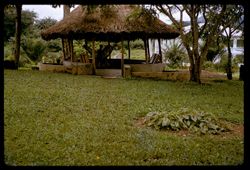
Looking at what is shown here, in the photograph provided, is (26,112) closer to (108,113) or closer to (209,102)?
(108,113)

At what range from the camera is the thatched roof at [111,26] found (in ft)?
67.8

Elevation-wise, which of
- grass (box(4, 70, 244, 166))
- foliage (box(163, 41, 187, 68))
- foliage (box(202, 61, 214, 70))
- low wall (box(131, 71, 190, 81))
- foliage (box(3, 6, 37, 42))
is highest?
foliage (box(3, 6, 37, 42))

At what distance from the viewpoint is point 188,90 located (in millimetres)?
14992

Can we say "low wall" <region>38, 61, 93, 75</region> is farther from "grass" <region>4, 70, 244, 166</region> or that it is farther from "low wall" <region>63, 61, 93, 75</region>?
"grass" <region>4, 70, 244, 166</region>

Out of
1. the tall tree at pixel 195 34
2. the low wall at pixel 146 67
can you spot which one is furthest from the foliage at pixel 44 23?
the tall tree at pixel 195 34

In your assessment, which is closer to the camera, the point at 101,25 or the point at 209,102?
the point at 209,102

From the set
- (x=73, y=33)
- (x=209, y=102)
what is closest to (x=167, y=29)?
(x=73, y=33)

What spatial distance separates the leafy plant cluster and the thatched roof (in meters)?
11.5

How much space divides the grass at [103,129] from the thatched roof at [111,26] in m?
6.78

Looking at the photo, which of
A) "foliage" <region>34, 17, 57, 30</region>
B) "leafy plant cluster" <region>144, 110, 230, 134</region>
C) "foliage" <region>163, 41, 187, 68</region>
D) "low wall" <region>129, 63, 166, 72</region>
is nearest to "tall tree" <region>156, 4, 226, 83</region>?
"low wall" <region>129, 63, 166, 72</region>

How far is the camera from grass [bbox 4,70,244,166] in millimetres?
6117

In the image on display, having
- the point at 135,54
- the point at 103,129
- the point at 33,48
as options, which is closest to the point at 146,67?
the point at 33,48
